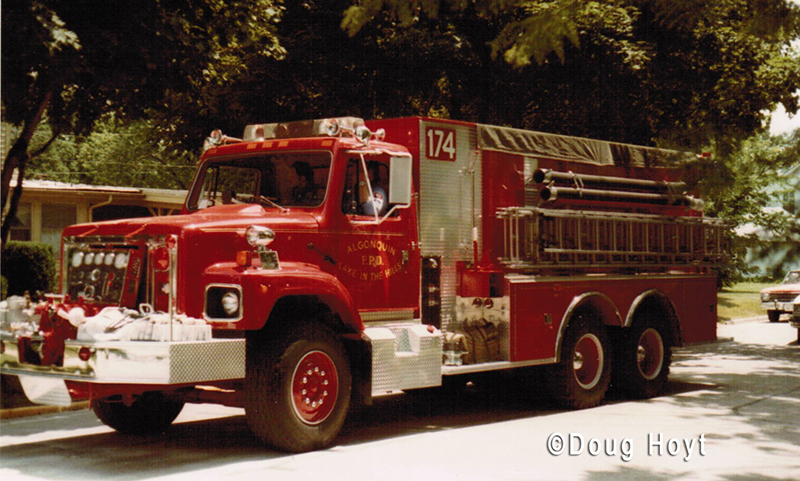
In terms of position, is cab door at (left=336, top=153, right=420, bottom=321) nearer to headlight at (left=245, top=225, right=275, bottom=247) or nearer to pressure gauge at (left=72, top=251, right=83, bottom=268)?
headlight at (left=245, top=225, right=275, bottom=247)

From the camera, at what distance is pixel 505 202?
36.2 feet

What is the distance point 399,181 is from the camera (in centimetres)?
921

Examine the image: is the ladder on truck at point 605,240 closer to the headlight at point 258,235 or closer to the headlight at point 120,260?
the headlight at point 258,235

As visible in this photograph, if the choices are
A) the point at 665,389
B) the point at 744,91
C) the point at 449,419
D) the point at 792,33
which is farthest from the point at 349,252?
the point at 744,91

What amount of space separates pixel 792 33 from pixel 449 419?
540 cm

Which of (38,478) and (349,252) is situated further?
(349,252)

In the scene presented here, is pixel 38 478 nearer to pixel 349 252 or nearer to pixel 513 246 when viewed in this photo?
pixel 349 252

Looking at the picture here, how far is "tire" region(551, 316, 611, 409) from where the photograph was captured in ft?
36.9

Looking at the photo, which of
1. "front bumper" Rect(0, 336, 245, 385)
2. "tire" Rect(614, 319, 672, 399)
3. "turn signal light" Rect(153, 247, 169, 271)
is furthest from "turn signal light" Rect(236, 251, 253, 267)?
"tire" Rect(614, 319, 672, 399)

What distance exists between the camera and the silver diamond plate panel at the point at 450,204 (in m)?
10.2

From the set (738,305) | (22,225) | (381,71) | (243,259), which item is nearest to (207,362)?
(243,259)

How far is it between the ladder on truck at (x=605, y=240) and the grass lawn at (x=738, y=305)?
14.0m

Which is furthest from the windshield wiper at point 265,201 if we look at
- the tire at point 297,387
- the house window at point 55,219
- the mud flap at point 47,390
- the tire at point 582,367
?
the house window at point 55,219

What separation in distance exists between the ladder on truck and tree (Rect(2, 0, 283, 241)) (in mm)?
3954
